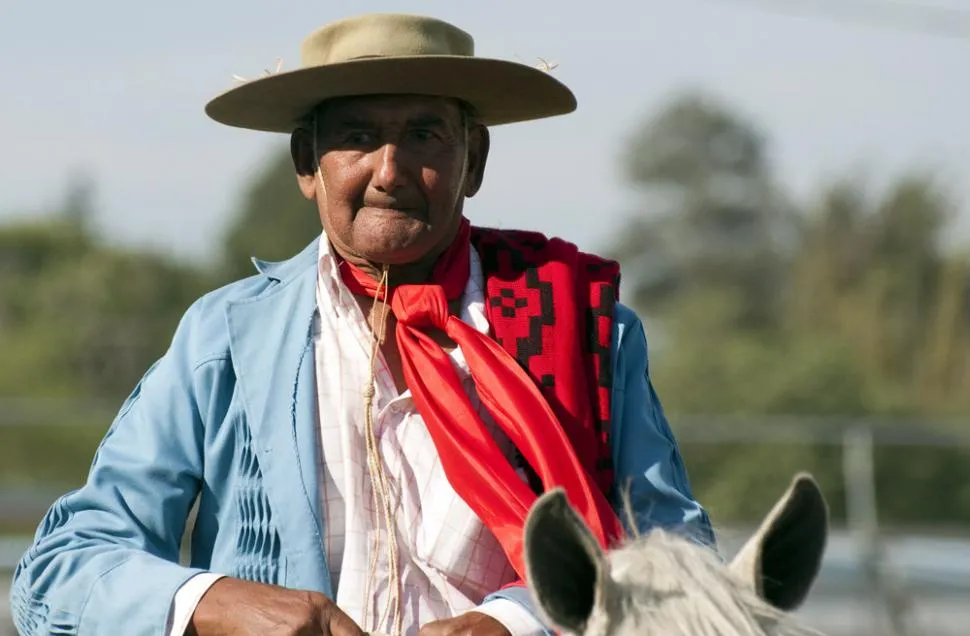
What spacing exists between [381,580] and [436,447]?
252 millimetres

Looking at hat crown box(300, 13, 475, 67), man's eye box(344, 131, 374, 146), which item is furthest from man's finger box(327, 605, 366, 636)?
hat crown box(300, 13, 475, 67)

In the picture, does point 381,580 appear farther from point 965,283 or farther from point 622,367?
point 965,283

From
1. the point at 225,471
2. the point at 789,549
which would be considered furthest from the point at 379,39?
the point at 789,549

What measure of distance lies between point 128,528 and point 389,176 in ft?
2.54

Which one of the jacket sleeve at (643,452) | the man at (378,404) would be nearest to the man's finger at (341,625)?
the man at (378,404)

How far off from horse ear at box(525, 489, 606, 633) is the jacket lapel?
2.85 ft

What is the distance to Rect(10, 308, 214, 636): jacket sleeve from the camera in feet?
9.21

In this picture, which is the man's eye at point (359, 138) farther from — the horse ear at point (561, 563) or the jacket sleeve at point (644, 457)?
the horse ear at point (561, 563)

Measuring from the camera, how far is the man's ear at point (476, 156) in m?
3.23

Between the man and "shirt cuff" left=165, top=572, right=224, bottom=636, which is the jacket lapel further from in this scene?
"shirt cuff" left=165, top=572, right=224, bottom=636

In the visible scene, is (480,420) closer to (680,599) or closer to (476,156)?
(476,156)

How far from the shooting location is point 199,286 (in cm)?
2881

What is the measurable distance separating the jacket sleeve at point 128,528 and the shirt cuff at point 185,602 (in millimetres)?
11

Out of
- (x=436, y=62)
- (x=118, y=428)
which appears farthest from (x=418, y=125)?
Answer: (x=118, y=428)
